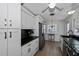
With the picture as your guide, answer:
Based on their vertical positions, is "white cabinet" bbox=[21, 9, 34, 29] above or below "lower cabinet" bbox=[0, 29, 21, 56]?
above

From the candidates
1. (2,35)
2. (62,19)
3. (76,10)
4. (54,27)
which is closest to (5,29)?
(2,35)

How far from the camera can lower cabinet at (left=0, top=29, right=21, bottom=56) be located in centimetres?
189

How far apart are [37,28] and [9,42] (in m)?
2.23

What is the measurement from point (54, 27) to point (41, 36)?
1130 millimetres

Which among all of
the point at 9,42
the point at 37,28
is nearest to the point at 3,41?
the point at 9,42

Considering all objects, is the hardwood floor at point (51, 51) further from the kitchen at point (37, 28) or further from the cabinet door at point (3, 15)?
the cabinet door at point (3, 15)

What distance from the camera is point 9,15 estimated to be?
1.90 meters

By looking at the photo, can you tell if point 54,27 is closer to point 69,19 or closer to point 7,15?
point 69,19

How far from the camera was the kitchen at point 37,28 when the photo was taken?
1896mm

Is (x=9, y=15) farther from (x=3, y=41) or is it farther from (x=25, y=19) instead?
(x=25, y=19)

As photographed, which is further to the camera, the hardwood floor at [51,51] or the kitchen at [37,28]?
the hardwood floor at [51,51]

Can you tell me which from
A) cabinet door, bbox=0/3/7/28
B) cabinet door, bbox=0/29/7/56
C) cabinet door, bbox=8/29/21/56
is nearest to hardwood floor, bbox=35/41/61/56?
cabinet door, bbox=8/29/21/56

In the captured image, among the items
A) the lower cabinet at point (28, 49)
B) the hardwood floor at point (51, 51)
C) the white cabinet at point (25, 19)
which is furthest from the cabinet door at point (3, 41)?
the hardwood floor at point (51, 51)

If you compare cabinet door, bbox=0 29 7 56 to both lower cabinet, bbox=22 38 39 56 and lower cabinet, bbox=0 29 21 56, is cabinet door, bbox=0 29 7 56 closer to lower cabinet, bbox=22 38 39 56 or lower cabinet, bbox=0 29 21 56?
lower cabinet, bbox=0 29 21 56
